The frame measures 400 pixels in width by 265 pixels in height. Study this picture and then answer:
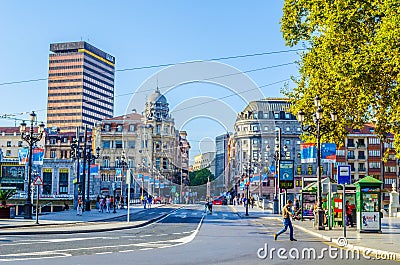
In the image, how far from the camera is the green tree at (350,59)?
2150 centimetres

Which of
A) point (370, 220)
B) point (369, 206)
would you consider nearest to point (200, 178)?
point (369, 206)

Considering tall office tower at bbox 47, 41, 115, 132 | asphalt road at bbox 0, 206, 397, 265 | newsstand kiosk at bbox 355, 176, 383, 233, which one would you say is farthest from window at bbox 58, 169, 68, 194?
asphalt road at bbox 0, 206, 397, 265

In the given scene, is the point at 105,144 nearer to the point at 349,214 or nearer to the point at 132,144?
the point at 132,144

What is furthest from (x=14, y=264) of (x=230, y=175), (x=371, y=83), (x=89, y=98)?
(x=89, y=98)

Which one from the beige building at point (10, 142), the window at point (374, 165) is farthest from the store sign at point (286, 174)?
the beige building at point (10, 142)

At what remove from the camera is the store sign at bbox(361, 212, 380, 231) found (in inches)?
1156

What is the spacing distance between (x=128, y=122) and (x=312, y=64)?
4400 inches

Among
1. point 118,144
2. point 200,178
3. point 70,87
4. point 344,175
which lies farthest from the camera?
point 70,87

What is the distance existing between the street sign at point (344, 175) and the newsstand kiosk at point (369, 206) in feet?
14.8

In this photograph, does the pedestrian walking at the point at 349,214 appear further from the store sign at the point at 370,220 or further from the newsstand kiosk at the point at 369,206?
the store sign at the point at 370,220

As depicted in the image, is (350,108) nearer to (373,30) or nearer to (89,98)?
(373,30)

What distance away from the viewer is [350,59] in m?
22.0

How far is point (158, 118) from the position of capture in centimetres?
14088

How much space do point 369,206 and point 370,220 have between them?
28.0 inches
